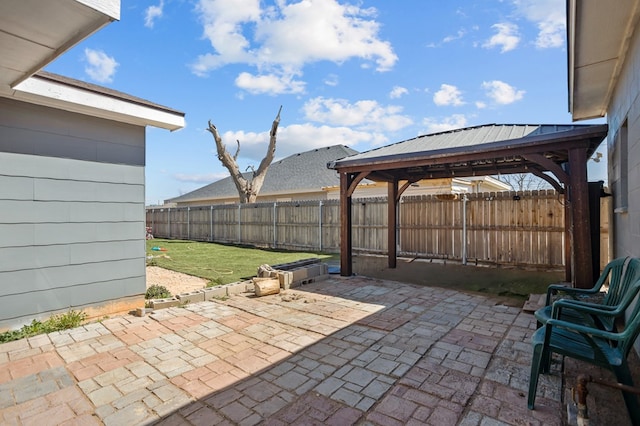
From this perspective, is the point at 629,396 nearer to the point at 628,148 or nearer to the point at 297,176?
the point at 628,148

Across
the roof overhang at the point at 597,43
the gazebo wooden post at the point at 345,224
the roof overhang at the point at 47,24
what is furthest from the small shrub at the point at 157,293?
the roof overhang at the point at 597,43

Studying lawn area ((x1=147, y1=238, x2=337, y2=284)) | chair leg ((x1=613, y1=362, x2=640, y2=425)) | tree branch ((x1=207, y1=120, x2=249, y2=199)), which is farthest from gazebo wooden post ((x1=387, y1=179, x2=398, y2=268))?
tree branch ((x1=207, y1=120, x2=249, y2=199))

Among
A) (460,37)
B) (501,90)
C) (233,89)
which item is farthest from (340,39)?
(233,89)

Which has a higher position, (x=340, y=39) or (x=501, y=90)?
(x=340, y=39)

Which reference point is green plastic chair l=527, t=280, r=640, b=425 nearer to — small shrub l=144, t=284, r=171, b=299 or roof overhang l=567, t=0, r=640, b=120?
roof overhang l=567, t=0, r=640, b=120

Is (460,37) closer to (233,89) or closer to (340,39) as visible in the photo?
(340,39)

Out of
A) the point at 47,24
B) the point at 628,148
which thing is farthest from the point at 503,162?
the point at 47,24

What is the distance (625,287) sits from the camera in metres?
2.52

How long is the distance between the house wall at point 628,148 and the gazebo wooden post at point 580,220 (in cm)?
33

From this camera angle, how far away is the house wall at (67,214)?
3.55 meters

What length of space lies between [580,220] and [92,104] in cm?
640

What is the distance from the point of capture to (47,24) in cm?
212

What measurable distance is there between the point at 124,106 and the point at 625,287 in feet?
18.3

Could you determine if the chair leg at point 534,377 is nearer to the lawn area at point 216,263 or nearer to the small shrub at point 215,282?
the small shrub at point 215,282
